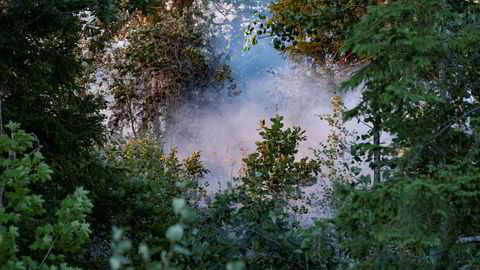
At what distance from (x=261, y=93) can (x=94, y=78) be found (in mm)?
4755

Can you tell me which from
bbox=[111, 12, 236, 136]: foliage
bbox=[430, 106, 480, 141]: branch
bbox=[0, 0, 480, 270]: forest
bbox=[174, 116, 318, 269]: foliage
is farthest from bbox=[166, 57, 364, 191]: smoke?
bbox=[430, 106, 480, 141]: branch

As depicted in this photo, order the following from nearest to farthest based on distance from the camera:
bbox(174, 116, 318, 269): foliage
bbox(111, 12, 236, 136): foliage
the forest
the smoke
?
the forest < bbox(174, 116, 318, 269): foliage < bbox(111, 12, 236, 136): foliage < the smoke

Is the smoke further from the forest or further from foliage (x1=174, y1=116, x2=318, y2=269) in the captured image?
foliage (x1=174, y1=116, x2=318, y2=269)

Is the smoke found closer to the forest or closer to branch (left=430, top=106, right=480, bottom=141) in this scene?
the forest

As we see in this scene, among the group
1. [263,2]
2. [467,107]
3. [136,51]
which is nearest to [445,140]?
[467,107]

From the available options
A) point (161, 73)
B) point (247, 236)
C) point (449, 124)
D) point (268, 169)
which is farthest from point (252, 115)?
point (449, 124)

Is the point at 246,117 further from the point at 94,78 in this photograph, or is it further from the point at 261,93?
the point at 94,78

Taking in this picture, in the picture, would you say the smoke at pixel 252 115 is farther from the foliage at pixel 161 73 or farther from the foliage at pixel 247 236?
the foliage at pixel 247 236

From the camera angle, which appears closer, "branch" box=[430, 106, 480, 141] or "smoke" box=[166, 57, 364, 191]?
"branch" box=[430, 106, 480, 141]

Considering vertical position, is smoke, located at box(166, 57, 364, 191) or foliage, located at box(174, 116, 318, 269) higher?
smoke, located at box(166, 57, 364, 191)

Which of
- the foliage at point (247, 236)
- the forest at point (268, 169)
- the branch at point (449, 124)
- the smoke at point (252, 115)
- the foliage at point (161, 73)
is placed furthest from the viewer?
the smoke at point (252, 115)

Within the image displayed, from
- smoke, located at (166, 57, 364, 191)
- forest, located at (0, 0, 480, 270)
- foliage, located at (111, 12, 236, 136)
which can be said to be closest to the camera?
forest, located at (0, 0, 480, 270)

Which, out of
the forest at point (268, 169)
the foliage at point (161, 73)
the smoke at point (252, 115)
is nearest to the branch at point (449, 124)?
the forest at point (268, 169)

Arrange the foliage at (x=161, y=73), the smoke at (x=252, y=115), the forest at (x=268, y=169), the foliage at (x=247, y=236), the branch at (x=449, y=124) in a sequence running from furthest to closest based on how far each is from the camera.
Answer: the smoke at (x=252, y=115) → the foliage at (x=161, y=73) → the foliage at (x=247, y=236) → the branch at (x=449, y=124) → the forest at (x=268, y=169)
